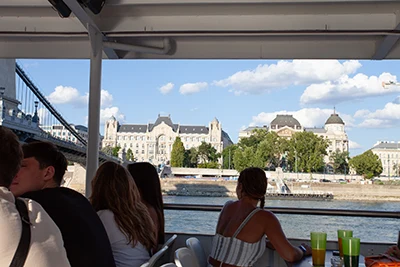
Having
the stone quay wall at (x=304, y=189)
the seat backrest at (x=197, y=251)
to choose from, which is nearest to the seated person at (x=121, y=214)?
the seat backrest at (x=197, y=251)

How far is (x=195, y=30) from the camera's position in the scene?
2979mm

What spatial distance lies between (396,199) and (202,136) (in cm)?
3419

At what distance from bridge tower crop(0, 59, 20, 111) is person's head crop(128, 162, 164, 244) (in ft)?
45.6

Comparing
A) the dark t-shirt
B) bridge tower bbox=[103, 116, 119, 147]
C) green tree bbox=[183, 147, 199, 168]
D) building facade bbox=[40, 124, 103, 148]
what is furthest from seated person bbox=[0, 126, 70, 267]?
bridge tower bbox=[103, 116, 119, 147]

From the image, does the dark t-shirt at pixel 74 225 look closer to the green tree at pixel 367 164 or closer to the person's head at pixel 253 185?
the person's head at pixel 253 185

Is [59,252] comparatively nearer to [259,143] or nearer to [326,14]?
[326,14]

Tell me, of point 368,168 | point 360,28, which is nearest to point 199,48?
point 360,28

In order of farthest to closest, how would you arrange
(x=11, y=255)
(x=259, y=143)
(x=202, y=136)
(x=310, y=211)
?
1. (x=202, y=136)
2. (x=259, y=143)
3. (x=310, y=211)
4. (x=11, y=255)

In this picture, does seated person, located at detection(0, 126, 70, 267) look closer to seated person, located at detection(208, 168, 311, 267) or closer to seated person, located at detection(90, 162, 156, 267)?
seated person, located at detection(90, 162, 156, 267)

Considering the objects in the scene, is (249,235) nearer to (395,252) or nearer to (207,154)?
(395,252)

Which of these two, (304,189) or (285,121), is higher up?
(285,121)

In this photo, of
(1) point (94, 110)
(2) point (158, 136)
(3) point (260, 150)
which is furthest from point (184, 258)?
(2) point (158, 136)

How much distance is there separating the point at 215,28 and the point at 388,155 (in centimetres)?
5185

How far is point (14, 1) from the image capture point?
110 inches
